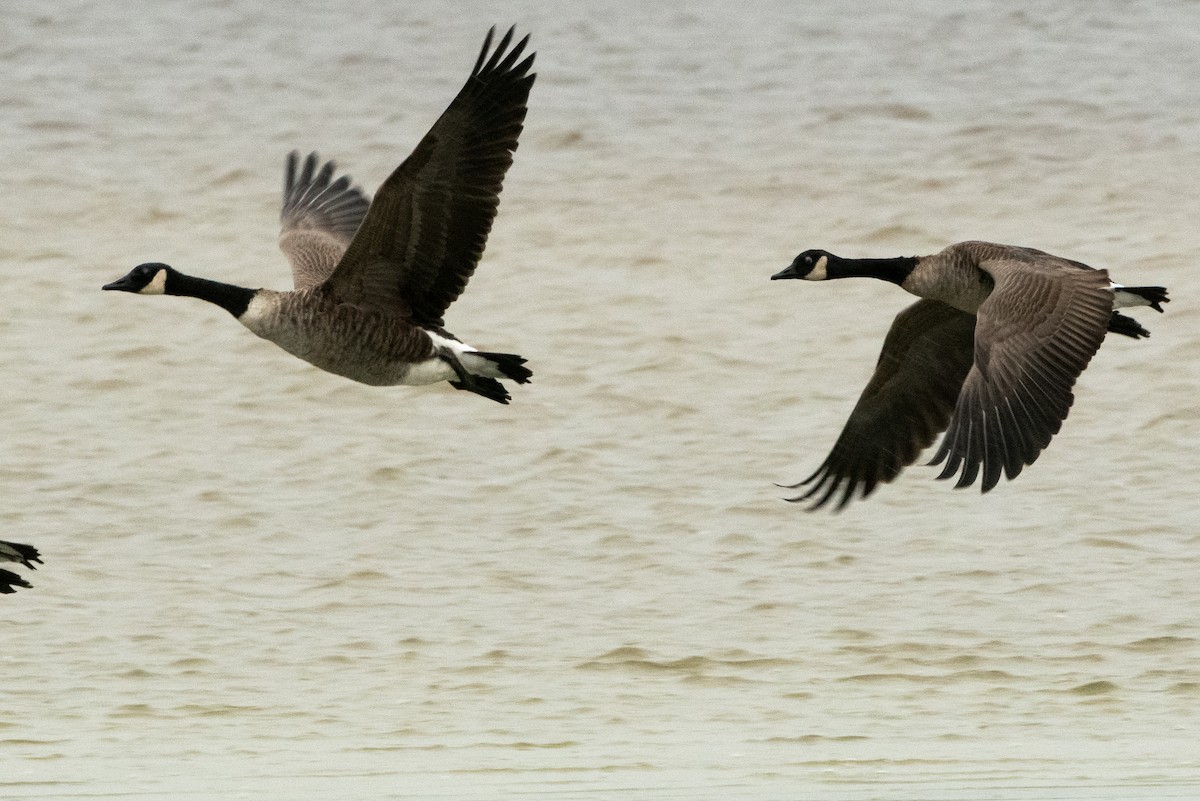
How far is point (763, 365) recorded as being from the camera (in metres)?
13.1

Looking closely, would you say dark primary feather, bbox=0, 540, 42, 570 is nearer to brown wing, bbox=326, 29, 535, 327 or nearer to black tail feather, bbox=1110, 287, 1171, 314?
brown wing, bbox=326, 29, 535, 327

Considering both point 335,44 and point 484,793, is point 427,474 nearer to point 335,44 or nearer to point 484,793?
point 484,793

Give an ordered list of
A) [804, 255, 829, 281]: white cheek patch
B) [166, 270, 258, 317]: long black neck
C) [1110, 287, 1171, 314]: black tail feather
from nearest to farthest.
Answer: [1110, 287, 1171, 314]: black tail feather < [166, 270, 258, 317]: long black neck < [804, 255, 829, 281]: white cheek patch

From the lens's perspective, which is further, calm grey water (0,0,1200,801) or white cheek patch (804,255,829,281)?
white cheek patch (804,255,829,281)

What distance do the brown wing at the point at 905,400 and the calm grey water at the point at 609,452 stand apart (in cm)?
97

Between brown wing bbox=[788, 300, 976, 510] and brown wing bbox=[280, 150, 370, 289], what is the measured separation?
2189mm

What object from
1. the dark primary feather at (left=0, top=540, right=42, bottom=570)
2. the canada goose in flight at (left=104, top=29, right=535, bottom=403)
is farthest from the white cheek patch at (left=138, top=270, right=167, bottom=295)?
the dark primary feather at (left=0, top=540, right=42, bottom=570)

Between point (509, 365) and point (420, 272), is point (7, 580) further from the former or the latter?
point (509, 365)

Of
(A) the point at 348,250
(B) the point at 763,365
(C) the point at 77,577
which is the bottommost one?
(C) the point at 77,577

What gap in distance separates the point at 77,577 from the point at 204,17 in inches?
357

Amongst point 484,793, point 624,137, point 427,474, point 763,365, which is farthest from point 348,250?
point 624,137

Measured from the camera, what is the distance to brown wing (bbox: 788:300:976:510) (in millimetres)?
9406

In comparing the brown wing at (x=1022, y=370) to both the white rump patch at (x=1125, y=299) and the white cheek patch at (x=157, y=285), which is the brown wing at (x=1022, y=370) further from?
the white cheek patch at (x=157, y=285)

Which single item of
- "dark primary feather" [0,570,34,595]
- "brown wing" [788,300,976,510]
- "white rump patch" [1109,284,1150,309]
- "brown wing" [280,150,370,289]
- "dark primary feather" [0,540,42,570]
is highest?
"white rump patch" [1109,284,1150,309]
